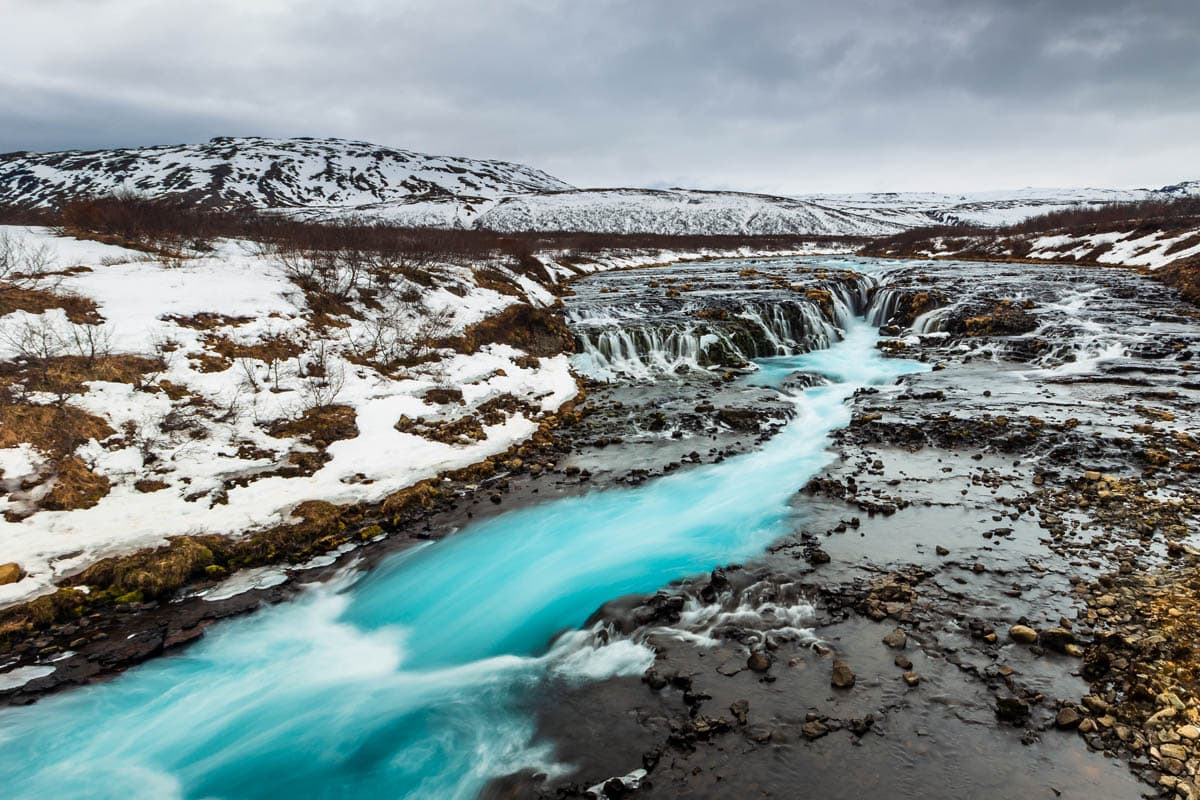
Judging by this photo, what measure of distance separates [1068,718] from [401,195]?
15640cm

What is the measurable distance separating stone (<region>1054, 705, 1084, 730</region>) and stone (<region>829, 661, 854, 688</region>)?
1714mm

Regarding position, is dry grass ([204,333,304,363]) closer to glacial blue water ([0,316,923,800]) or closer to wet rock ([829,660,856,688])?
glacial blue water ([0,316,923,800])

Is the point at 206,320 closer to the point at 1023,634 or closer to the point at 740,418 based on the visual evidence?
the point at 740,418

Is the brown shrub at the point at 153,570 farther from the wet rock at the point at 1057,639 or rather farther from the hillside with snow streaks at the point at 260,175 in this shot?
the hillside with snow streaks at the point at 260,175

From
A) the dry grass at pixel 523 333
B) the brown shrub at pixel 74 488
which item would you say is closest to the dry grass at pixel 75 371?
the brown shrub at pixel 74 488

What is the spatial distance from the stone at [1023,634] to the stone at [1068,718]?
104 centimetres

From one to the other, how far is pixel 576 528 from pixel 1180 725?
7.62m

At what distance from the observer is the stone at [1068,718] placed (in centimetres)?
490

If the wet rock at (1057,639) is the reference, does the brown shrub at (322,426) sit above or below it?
above

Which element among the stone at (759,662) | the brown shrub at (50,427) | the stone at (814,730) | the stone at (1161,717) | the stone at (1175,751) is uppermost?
the brown shrub at (50,427)

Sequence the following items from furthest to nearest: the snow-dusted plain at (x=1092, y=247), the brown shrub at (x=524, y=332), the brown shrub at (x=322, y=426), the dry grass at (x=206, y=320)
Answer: the snow-dusted plain at (x=1092, y=247) < the brown shrub at (x=524, y=332) < the dry grass at (x=206, y=320) < the brown shrub at (x=322, y=426)

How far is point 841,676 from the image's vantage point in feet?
18.7

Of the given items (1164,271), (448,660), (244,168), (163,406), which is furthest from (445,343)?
(244,168)

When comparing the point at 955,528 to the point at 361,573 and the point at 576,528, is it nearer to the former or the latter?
the point at 576,528
